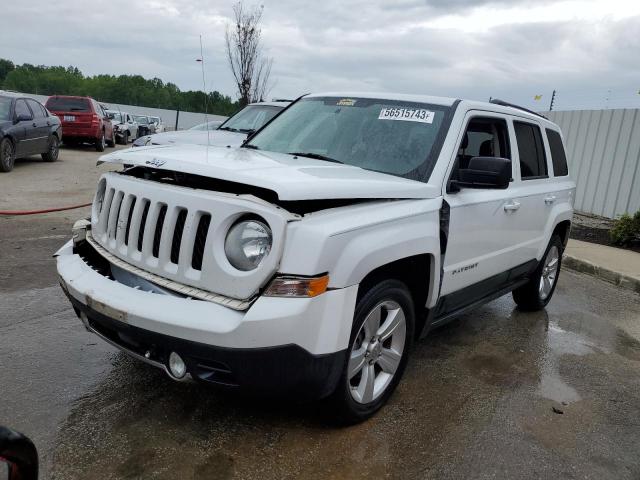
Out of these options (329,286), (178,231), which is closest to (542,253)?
(329,286)

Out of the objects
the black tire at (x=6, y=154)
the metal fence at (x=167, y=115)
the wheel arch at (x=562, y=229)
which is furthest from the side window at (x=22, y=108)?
the metal fence at (x=167, y=115)

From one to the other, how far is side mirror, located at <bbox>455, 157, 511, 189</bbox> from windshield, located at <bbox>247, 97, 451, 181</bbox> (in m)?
0.25

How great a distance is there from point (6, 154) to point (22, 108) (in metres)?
1.51

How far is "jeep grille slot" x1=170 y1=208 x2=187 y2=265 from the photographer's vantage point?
2.80 meters

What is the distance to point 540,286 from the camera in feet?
18.7

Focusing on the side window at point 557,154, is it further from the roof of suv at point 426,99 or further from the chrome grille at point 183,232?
the chrome grille at point 183,232

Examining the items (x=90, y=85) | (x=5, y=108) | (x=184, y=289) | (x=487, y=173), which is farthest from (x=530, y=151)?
(x=90, y=85)

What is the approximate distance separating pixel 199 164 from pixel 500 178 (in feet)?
6.07

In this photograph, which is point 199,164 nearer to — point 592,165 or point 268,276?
point 268,276

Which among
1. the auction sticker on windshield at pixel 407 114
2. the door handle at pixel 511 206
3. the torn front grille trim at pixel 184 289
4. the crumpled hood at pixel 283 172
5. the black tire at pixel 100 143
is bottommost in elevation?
the black tire at pixel 100 143

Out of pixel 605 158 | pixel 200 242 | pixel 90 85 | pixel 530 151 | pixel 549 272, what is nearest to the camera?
pixel 200 242

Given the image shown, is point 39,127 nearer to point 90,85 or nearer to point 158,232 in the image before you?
point 158,232

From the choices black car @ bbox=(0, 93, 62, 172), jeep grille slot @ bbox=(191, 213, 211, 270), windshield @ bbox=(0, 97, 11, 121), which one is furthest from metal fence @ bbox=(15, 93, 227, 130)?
jeep grille slot @ bbox=(191, 213, 211, 270)

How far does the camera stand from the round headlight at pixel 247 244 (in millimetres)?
2617
